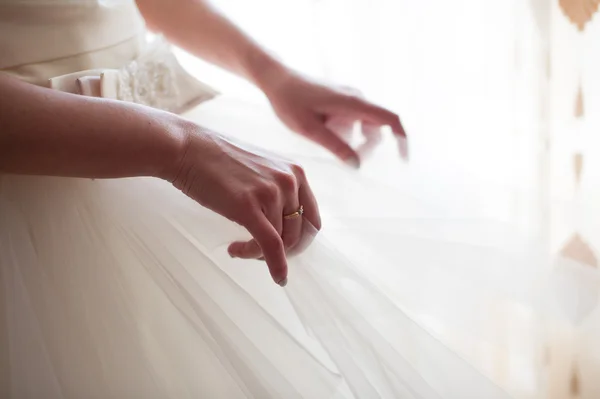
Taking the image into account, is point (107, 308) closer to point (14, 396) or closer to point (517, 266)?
point (14, 396)

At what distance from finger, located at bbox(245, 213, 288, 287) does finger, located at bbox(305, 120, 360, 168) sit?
0.91 feet

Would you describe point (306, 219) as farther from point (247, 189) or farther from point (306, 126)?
point (306, 126)

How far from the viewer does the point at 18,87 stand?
520 mm

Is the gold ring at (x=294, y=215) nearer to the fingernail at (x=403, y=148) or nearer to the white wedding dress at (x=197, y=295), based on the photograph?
the white wedding dress at (x=197, y=295)

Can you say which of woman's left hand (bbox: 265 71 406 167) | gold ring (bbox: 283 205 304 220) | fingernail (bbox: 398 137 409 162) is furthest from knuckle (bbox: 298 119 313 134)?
gold ring (bbox: 283 205 304 220)

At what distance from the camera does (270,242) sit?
1.84ft

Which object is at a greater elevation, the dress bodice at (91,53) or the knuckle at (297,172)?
the dress bodice at (91,53)

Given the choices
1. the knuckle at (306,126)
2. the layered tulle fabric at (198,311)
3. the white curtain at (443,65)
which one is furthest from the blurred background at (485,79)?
the layered tulle fabric at (198,311)

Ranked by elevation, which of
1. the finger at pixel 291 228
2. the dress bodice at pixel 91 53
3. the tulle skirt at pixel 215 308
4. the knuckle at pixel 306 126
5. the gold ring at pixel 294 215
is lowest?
the tulle skirt at pixel 215 308

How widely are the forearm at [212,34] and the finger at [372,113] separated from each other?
11cm

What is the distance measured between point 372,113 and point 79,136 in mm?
409

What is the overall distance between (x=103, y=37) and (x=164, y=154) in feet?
0.70

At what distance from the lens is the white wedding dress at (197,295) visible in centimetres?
59

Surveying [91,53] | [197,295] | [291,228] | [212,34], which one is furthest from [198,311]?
[212,34]
